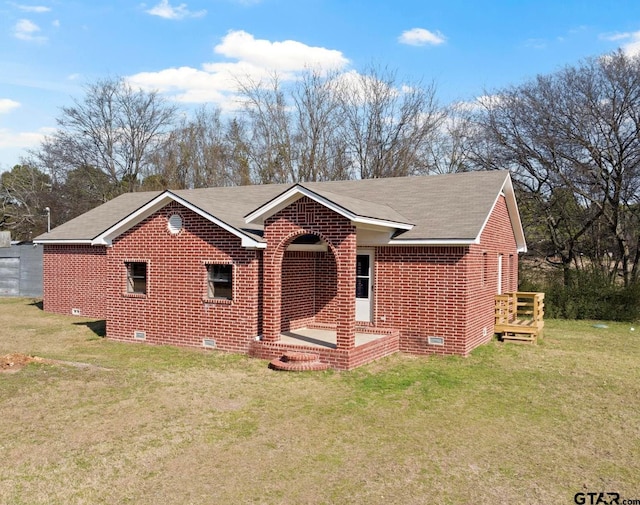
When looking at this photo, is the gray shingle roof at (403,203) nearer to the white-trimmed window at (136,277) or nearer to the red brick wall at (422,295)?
the red brick wall at (422,295)

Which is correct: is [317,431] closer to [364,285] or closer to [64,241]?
[364,285]

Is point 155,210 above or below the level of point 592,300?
above

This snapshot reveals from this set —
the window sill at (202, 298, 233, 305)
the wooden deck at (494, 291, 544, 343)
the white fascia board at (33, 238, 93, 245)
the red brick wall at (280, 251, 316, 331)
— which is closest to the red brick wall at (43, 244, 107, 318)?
the white fascia board at (33, 238, 93, 245)

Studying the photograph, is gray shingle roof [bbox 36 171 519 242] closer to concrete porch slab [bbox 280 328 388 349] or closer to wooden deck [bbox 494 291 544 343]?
concrete porch slab [bbox 280 328 388 349]

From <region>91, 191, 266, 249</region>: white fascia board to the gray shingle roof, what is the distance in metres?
0.13

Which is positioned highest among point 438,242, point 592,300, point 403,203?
point 403,203

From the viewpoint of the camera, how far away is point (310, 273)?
14.7 m

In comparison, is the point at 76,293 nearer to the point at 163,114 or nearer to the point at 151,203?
the point at 151,203

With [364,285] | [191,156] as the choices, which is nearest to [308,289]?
[364,285]

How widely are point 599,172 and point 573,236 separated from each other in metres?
3.91

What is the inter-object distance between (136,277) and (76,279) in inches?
287

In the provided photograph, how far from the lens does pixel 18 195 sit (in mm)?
47219

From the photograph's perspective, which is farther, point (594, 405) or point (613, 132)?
point (613, 132)

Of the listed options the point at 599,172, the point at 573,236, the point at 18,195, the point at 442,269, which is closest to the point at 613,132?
the point at 599,172
